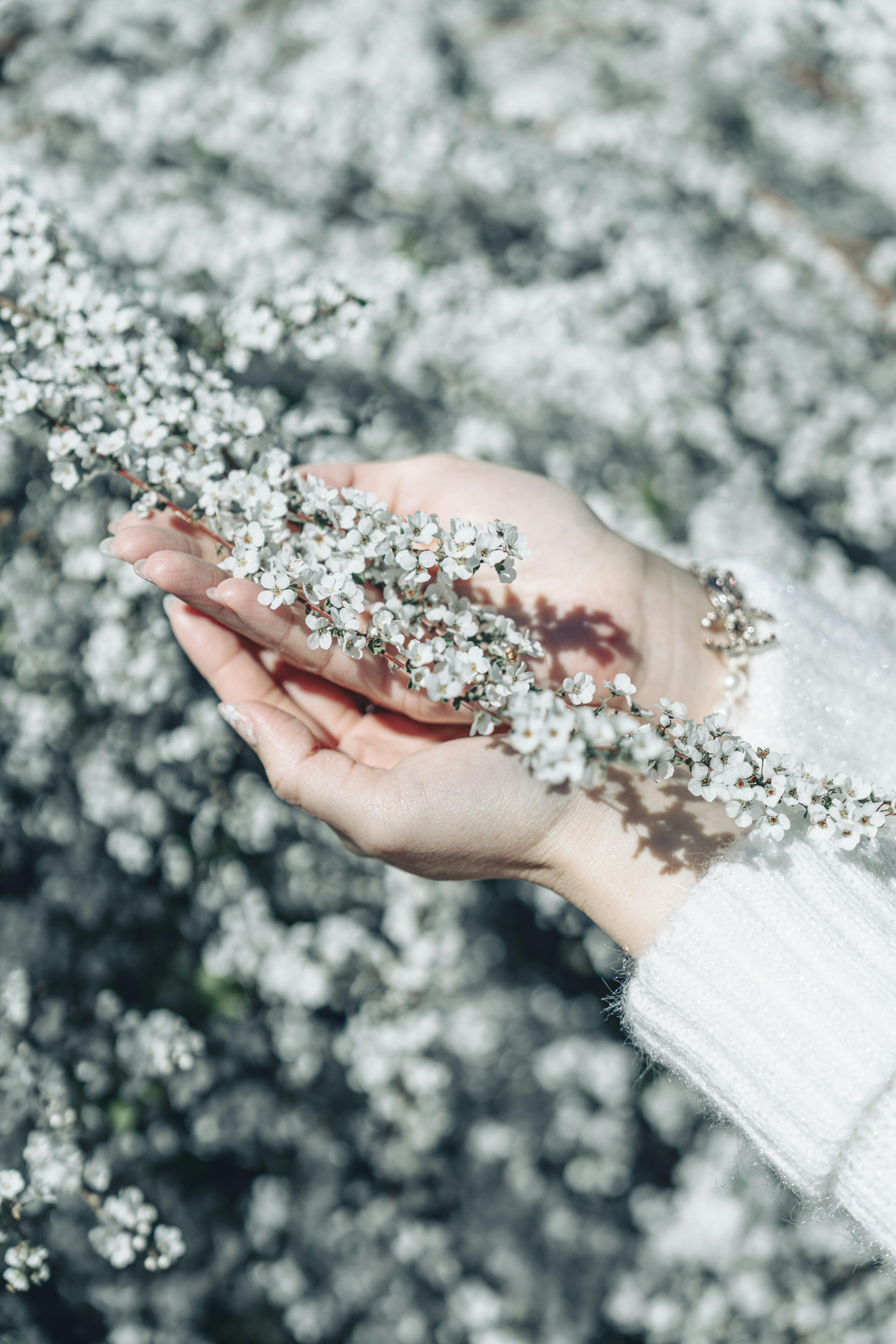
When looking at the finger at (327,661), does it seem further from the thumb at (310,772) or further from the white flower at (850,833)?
the white flower at (850,833)

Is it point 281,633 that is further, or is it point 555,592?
point 555,592

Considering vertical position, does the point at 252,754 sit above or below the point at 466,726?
below

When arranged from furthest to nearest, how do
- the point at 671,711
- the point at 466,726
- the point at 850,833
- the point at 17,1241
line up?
the point at 466,726, the point at 17,1241, the point at 850,833, the point at 671,711

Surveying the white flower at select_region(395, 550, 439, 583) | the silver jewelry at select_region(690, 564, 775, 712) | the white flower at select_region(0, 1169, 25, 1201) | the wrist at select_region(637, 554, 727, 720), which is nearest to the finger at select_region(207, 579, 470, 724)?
the white flower at select_region(395, 550, 439, 583)

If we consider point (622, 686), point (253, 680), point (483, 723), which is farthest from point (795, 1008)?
point (253, 680)

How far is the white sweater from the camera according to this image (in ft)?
8.70

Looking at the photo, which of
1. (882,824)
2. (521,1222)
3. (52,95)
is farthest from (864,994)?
(52,95)

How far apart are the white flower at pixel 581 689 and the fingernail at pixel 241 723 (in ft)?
3.97

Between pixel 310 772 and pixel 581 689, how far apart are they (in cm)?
107

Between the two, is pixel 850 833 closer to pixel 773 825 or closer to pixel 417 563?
pixel 773 825

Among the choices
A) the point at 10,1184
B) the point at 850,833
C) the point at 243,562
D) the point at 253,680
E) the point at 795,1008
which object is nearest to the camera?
the point at 850,833

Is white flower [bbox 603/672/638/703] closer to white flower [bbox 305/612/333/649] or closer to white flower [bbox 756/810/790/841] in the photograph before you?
white flower [bbox 756/810/790/841]

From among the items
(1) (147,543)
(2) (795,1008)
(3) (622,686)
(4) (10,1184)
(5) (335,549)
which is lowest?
(4) (10,1184)

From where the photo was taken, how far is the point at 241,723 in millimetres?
3062
